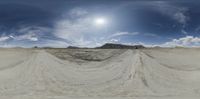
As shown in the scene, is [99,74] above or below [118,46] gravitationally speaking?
below

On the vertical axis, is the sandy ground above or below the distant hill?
below

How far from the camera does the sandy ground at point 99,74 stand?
15.1m

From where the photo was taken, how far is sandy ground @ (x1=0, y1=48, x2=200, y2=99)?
49.5ft

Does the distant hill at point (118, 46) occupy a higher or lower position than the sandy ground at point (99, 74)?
higher

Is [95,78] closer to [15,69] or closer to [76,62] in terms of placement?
[76,62]

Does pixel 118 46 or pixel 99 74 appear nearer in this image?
pixel 99 74

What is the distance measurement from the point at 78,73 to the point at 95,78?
0.91 meters

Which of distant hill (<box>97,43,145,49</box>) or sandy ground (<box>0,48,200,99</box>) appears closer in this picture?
sandy ground (<box>0,48,200,99</box>)

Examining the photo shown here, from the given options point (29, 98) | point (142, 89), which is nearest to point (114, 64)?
point (142, 89)

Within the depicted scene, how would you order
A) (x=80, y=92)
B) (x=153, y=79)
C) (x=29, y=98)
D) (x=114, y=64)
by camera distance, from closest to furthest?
(x=29, y=98) → (x=80, y=92) → (x=153, y=79) → (x=114, y=64)

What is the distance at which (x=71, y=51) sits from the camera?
1792 cm

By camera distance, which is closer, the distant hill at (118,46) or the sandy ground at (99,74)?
the sandy ground at (99,74)

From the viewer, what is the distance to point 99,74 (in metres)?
16.7

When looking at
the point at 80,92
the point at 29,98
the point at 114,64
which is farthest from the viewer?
the point at 114,64
